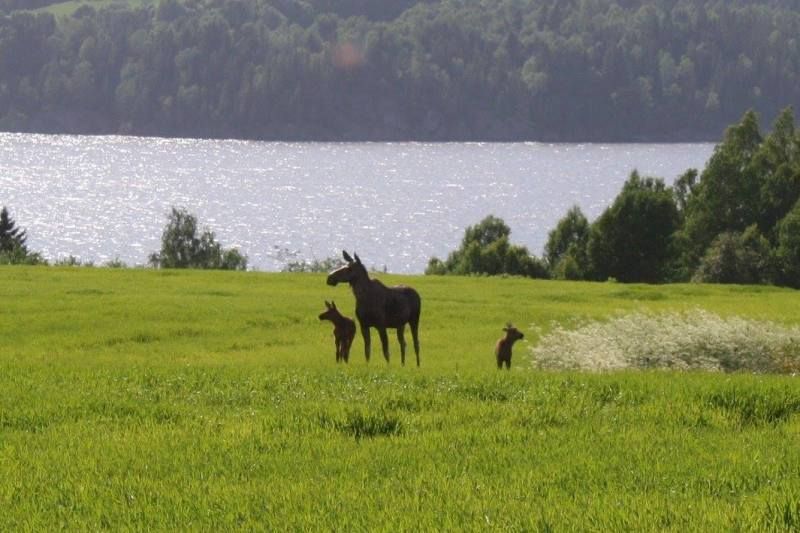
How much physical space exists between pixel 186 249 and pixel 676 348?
86516 mm

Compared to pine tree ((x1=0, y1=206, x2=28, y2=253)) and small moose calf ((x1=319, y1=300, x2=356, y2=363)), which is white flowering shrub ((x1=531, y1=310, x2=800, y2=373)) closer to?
small moose calf ((x1=319, y1=300, x2=356, y2=363))

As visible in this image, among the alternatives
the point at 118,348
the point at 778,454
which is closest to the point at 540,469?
the point at 778,454

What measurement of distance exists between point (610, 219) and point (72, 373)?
233ft

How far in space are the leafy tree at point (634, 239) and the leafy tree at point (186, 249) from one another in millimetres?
31899

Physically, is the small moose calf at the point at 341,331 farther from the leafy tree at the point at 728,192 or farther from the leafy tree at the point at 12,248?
the leafy tree at the point at 728,192

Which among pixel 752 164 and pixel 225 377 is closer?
pixel 225 377

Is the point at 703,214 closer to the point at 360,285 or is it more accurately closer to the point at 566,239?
the point at 566,239

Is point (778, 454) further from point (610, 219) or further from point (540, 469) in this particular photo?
point (610, 219)

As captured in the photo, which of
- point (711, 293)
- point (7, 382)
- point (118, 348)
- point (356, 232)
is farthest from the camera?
point (356, 232)

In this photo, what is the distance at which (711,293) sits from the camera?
5103cm

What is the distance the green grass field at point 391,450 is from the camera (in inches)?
382

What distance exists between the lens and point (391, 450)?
12016 mm

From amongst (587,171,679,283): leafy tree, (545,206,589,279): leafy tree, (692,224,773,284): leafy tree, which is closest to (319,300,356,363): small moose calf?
(692,224,773,284): leafy tree

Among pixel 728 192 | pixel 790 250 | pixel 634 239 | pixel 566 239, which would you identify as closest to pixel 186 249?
pixel 566 239
